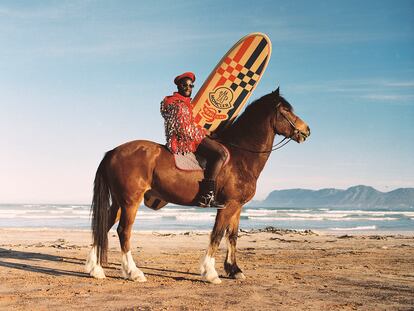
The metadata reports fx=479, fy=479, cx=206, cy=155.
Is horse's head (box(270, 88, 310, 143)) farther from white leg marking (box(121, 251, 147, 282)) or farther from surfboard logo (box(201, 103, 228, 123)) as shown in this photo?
white leg marking (box(121, 251, 147, 282))

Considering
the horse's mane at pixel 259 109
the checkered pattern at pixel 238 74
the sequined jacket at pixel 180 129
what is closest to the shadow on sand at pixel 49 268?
the sequined jacket at pixel 180 129

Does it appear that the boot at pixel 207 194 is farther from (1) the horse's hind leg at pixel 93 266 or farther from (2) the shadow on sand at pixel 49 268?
(1) the horse's hind leg at pixel 93 266

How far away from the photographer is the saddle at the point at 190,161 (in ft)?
23.6

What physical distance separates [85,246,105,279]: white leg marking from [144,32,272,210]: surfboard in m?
2.97

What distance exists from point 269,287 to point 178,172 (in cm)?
210

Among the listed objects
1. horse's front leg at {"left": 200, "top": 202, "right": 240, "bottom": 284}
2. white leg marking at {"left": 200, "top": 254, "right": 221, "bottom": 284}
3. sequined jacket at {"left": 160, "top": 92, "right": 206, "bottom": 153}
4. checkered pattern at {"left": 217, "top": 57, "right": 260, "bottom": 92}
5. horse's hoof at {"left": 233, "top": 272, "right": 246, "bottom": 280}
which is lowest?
horse's hoof at {"left": 233, "top": 272, "right": 246, "bottom": 280}

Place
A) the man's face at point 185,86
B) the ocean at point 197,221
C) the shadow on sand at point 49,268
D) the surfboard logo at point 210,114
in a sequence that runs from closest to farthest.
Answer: the man's face at point 185,86
the shadow on sand at point 49,268
the surfboard logo at point 210,114
the ocean at point 197,221

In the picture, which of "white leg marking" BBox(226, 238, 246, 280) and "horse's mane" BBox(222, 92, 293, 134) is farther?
"horse's mane" BBox(222, 92, 293, 134)

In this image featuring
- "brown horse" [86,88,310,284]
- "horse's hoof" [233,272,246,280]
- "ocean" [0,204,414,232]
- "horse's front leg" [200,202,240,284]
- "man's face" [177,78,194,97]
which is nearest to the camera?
"horse's front leg" [200,202,240,284]

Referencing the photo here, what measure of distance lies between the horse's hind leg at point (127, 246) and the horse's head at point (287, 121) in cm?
254

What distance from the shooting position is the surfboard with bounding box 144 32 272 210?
26.9 ft

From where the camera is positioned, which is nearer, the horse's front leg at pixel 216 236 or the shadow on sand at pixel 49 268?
the horse's front leg at pixel 216 236

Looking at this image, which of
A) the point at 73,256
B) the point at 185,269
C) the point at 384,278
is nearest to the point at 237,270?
the point at 185,269

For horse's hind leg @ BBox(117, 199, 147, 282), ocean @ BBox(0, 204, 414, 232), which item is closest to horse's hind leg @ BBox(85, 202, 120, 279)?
horse's hind leg @ BBox(117, 199, 147, 282)
